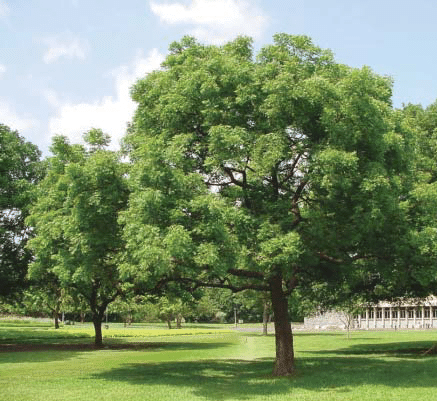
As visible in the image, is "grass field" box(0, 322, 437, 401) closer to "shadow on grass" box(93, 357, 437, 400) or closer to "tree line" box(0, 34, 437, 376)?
"shadow on grass" box(93, 357, 437, 400)

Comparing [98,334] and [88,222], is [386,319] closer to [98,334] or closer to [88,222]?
[98,334]

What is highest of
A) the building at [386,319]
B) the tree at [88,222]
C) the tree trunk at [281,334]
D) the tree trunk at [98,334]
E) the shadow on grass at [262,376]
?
the tree at [88,222]

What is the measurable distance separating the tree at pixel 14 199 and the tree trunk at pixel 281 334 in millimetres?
19348

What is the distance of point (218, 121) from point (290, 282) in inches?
310

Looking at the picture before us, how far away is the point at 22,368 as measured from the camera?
2514 cm

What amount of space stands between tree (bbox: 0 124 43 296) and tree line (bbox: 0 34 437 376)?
46.6 feet

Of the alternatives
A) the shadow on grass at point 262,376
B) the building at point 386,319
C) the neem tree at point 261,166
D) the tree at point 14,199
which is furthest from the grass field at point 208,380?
the building at point 386,319

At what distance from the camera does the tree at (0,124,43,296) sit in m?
35.0

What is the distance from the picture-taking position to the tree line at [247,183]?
690 inches

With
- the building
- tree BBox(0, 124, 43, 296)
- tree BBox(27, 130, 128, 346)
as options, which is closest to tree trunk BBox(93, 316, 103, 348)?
tree BBox(0, 124, 43, 296)

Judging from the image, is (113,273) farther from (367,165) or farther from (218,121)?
(367,165)

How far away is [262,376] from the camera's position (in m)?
21.3

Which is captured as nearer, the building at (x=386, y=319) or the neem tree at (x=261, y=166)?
the neem tree at (x=261, y=166)

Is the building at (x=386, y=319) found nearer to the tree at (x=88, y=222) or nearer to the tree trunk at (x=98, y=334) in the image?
the tree trunk at (x=98, y=334)
